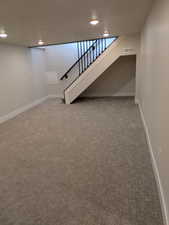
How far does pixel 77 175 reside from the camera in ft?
7.02

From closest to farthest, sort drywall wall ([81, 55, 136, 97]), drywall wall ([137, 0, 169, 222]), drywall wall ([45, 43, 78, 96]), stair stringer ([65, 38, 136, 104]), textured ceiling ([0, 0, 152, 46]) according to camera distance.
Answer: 1. drywall wall ([137, 0, 169, 222])
2. textured ceiling ([0, 0, 152, 46])
3. stair stringer ([65, 38, 136, 104])
4. drywall wall ([81, 55, 136, 97])
5. drywall wall ([45, 43, 78, 96])

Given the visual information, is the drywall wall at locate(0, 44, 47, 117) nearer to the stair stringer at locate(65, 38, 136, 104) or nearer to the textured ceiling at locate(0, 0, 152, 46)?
the stair stringer at locate(65, 38, 136, 104)

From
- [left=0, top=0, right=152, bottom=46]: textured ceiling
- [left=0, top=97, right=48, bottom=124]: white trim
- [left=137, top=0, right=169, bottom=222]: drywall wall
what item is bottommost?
[left=0, top=97, right=48, bottom=124]: white trim

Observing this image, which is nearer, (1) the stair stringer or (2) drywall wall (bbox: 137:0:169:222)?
(2) drywall wall (bbox: 137:0:169:222)

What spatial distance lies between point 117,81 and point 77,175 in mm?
4977

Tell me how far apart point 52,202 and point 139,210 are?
0.91m

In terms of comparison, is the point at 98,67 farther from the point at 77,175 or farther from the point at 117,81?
the point at 77,175

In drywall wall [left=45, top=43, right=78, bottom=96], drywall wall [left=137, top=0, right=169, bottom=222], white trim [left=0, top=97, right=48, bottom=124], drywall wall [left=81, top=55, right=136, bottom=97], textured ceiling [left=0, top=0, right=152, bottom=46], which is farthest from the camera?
drywall wall [left=45, top=43, right=78, bottom=96]

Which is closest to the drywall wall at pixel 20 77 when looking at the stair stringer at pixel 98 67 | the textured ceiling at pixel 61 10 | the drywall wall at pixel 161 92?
the stair stringer at pixel 98 67

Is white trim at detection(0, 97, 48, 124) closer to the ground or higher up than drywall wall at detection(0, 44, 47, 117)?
closer to the ground

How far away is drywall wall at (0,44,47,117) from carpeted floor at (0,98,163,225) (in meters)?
1.18

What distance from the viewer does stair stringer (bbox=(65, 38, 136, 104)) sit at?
4988 millimetres

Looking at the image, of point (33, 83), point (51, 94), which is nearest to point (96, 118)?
point (33, 83)

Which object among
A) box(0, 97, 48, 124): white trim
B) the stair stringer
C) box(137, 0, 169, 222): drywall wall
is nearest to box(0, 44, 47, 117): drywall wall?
box(0, 97, 48, 124): white trim
